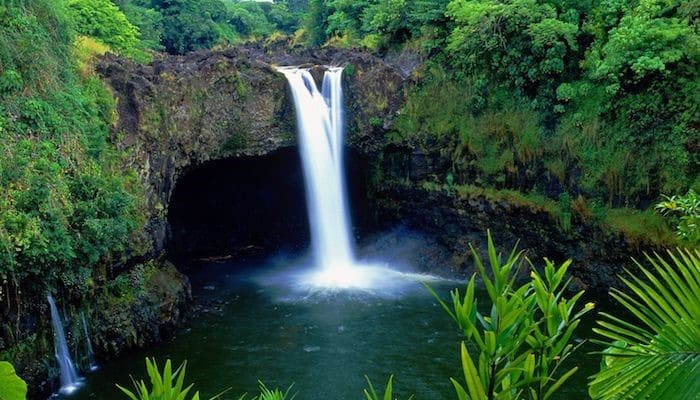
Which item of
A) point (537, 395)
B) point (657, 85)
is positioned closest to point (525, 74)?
point (657, 85)

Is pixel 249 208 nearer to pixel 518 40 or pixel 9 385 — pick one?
pixel 518 40

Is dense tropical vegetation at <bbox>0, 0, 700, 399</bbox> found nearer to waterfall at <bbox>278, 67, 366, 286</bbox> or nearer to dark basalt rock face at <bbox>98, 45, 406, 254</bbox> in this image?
dark basalt rock face at <bbox>98, 45, 406, 254</bbox>

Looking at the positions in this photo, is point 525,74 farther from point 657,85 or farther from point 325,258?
point 325,258

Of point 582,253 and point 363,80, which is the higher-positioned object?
point 363,80

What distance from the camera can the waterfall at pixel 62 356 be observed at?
9203 mm

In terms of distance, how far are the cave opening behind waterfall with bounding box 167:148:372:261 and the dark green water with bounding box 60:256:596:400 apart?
3713 millimetres

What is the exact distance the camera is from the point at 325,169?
53.6 ft

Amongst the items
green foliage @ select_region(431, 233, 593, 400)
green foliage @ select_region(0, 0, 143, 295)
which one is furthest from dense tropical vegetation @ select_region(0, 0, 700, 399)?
green foliage @ select_region(431, 233, 593, 400)

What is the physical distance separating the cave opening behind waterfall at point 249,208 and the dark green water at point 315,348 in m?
3.71

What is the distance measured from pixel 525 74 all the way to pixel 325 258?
7501 mm

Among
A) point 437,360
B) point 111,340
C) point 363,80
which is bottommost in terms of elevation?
point 437,360

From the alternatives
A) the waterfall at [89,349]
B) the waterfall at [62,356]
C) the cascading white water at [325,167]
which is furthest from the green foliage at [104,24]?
the waterfall at [62,356]

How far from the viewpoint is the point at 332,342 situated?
436 inches

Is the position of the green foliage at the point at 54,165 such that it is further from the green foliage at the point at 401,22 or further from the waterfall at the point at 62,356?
the green foliage at the point at 401,22
